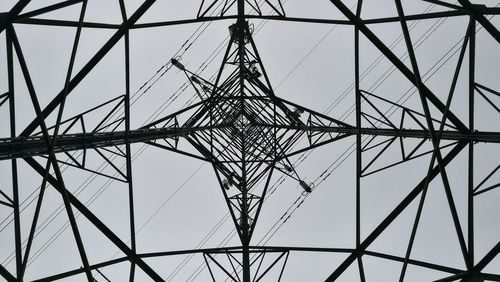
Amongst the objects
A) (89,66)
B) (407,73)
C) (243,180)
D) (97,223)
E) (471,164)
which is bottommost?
(471,164)

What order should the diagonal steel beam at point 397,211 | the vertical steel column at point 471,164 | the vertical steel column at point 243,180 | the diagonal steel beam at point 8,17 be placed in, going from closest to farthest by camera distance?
the vertical steel column at point 471,164 < the diagonal steel beam at point 8,17 < the diagonal steel beam at point 397,211 < the vertical steel column at point 243,180

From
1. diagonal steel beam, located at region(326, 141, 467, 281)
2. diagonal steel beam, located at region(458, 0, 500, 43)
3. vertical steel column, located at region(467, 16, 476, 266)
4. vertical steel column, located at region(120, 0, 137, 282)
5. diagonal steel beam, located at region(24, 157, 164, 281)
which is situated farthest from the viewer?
vertical steel column, located at region(120, 0, 137, 282)

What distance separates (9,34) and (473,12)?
687cm

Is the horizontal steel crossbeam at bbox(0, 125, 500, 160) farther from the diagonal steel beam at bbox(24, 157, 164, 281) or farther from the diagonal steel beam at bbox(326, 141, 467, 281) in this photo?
the diagonal steel beam at bbox(24, 157, 164, 281)

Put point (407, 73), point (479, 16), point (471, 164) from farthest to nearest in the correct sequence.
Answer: point (407, 73) → point (471, 164) → point (479, 16)

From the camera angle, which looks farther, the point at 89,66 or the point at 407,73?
the point at 89,66

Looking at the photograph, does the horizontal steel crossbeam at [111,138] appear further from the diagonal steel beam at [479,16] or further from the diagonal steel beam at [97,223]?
the diagonal steel beam at [479,16]

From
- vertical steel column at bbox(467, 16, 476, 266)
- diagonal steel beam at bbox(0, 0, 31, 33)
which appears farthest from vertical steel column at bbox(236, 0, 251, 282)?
diagonal steel beam at bbox(0, 0, 31, 33)

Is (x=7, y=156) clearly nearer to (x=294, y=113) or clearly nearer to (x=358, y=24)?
(x=358, y=24)

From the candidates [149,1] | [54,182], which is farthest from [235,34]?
[54,182]

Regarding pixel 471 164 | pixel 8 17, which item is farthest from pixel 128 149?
pixel 471 164

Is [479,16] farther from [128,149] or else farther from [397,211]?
[128,149]

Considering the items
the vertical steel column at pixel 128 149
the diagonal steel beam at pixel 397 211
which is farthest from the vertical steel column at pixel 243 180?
the vertical steel column at pixel 128 149

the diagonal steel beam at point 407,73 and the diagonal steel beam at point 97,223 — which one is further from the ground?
the diagonal steel beam at point 407,73
